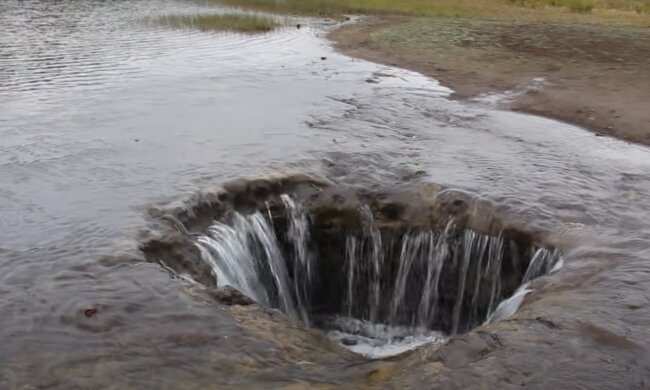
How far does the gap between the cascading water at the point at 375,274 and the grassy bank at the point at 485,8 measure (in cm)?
3538

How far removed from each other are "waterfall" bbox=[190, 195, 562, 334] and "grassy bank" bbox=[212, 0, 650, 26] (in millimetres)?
35402

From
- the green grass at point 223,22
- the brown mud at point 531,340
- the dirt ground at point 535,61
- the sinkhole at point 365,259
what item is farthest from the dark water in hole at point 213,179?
the green grass at point 223,22

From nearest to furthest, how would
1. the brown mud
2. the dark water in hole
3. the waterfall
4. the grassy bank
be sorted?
the brown mud, the dark water in hole, the waterfall, the grassy bank

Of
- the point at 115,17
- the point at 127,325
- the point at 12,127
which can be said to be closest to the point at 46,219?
the point at 127,325

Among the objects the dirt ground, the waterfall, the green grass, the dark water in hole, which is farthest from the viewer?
the green grass

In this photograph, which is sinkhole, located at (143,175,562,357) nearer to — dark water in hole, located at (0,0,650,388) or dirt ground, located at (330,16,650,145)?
dark water in hole, located at (0,0,650,388)

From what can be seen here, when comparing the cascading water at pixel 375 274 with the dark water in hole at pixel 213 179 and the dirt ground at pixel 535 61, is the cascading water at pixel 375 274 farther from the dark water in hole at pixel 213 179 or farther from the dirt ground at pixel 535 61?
the dirt ground at pixel 535 61

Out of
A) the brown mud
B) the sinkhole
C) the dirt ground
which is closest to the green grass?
the dirt ground

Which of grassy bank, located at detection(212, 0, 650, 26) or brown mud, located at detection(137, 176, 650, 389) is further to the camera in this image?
grassy bank, located at detection(212, 0, 650, 26)

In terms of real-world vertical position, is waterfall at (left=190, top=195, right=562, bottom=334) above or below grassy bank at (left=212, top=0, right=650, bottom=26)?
below

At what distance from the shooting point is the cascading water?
9867mm

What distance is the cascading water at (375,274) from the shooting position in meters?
9.87

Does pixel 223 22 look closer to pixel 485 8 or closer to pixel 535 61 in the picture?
pixel 535 61

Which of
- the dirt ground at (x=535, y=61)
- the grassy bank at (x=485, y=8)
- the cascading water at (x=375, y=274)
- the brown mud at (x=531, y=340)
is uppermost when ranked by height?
the grassy bank at (x=485, y=8)
